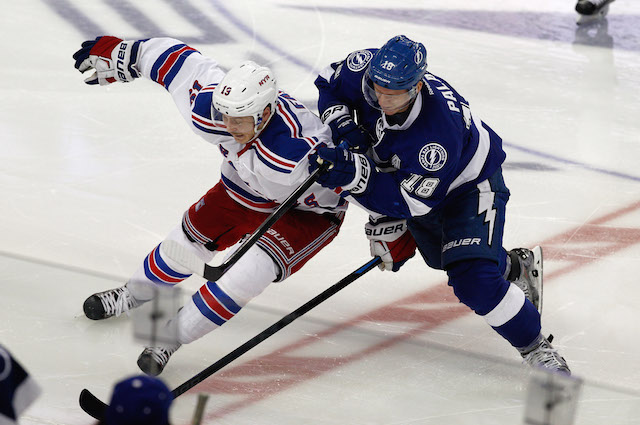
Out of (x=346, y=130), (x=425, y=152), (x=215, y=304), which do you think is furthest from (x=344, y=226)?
(x=425, y=152)

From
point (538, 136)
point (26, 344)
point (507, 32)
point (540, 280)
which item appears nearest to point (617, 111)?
point (538, 136)

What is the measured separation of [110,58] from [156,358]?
1058 millimetres

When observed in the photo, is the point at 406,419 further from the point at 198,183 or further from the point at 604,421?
the point at 198,183

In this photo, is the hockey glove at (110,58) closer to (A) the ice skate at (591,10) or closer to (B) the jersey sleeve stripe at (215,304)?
(B) the jersey sleeve stripe at (215,304)

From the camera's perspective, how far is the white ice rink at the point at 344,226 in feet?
10.7

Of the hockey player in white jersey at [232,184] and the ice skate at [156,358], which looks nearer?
the hockey player in white jersey at [232,184]

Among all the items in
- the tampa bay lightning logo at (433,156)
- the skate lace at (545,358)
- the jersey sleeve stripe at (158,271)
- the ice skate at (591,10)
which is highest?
the tampa bay lightning logo at (433,156)

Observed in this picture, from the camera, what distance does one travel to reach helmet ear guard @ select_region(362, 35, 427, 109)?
2908mm

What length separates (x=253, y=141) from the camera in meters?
3.04

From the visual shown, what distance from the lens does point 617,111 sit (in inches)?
219

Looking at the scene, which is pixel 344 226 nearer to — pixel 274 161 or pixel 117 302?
pixel 117 302

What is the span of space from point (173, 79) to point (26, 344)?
105cm

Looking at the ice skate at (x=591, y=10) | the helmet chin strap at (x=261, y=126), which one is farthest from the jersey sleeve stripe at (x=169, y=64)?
the ice skate at (x=591, y=10)

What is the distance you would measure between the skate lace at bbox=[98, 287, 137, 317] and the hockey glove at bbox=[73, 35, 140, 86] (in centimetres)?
78
